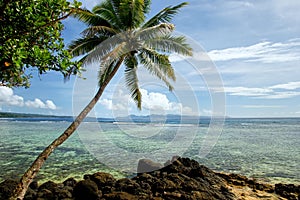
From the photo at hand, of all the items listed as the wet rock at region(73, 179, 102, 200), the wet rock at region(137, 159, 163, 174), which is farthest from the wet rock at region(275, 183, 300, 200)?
the wet rock at region(73, 179, 102, 200)

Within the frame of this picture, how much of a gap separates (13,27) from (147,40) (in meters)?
5.91

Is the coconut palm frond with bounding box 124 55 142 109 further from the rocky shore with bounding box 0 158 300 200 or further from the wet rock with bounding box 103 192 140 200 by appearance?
the wet rock with bounding box 103 192 140 200

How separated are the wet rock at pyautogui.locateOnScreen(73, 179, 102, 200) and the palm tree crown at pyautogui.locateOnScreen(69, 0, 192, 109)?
4288 mm

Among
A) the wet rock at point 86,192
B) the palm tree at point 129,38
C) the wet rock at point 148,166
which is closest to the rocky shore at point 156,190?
the wet rock at point 86,192

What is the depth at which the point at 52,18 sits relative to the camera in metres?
4.71

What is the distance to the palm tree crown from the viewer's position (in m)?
9.34

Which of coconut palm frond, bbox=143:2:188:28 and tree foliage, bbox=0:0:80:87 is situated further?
coconut palm frond, bbox=143:2:188:28

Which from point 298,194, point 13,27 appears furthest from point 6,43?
point 298,194

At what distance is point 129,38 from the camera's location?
9625 mm

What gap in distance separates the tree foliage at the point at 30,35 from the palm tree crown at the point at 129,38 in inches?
166

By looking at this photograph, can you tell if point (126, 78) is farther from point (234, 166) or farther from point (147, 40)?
point (234, 166)

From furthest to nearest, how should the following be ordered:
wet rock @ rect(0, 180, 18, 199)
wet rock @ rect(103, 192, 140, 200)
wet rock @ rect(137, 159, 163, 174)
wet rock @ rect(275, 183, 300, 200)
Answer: wet rock @ rect(137, 159, 163, 174) → wet rock @ rect(275, 183, 300, 200) → wet rock @ rect(0, 180, 18, 199) → wet rock @ rect(103, 192, 140, 200)

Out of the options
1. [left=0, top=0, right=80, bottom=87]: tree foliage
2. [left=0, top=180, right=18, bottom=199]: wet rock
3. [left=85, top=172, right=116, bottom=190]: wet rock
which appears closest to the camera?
[left=0, top=0, right=80, bottom=87]: tree foliage

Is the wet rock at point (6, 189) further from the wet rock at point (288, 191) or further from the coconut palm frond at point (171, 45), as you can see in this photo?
the wet rock at point (288, 191)
